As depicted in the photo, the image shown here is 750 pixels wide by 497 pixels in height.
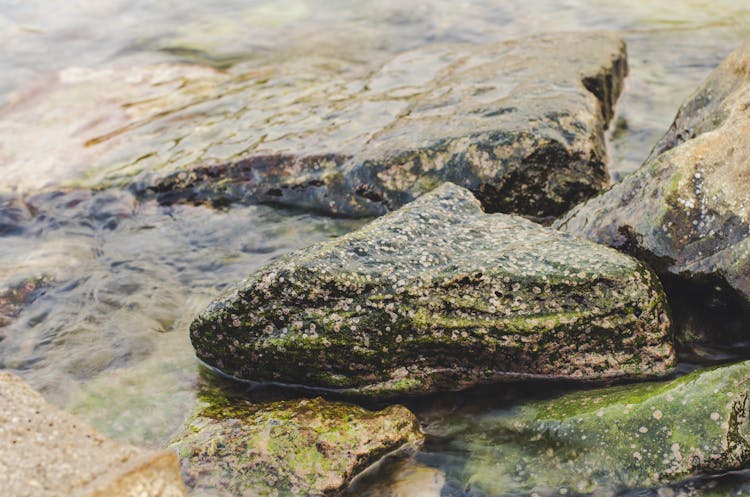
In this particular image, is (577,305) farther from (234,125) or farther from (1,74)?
(1,74)

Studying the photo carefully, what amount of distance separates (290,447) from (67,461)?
1050 mm

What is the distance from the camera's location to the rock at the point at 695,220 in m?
3.68

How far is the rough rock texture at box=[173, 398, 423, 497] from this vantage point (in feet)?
10.6

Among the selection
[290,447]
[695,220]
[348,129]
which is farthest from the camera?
[348,129]

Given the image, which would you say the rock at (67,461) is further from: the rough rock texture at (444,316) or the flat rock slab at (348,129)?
the flat rock slab at (348,129)

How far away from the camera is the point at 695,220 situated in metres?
3.83

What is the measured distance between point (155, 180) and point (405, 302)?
3.12 m

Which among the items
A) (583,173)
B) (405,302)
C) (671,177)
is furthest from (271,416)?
(583,173)

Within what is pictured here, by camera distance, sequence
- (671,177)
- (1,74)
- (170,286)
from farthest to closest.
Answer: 1. (1,74)
2. (170,286)
3. (671,177)

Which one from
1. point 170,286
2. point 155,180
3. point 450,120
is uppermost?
point 450,120

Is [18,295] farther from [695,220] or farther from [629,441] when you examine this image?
[695,220]

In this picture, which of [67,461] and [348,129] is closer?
[67,461]

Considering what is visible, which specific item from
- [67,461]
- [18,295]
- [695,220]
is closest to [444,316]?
[695,220]

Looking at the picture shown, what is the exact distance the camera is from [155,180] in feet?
19.8
